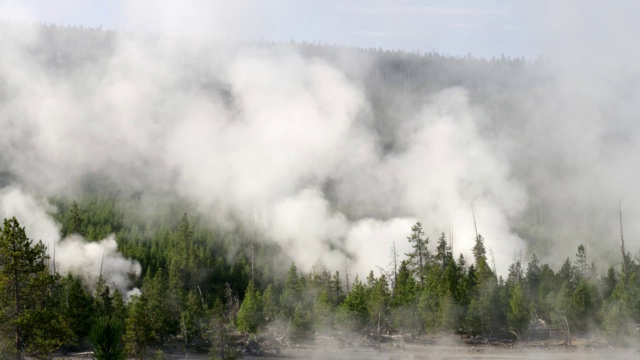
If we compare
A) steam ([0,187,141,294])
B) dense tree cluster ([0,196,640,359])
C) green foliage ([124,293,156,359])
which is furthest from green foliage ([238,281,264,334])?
steam ([0,187,141,294])

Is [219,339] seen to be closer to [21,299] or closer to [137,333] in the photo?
[137,333]

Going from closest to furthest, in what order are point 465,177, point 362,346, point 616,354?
point 616,354 < point 362,346 < point 465,177

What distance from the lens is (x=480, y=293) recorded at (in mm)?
77125

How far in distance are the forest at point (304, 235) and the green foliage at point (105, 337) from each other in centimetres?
5

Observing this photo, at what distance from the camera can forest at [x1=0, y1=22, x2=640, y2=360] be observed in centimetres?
6800

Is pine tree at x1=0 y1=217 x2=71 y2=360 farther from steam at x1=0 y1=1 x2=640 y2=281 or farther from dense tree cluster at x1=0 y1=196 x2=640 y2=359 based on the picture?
steam at x1=0 y1=1 x2=640 y2=281

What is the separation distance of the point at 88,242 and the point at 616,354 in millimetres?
80834

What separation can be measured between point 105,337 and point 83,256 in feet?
315

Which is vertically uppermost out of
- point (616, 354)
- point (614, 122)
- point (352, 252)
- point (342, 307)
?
point (614, 122)

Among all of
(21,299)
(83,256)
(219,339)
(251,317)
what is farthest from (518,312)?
(83,256)

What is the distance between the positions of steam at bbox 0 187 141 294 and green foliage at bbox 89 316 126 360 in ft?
264

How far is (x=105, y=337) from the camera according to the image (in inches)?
692

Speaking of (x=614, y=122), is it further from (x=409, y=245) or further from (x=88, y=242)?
(x=88, y=242)

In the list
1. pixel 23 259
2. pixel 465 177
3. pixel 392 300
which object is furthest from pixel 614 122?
pixel 23 259
